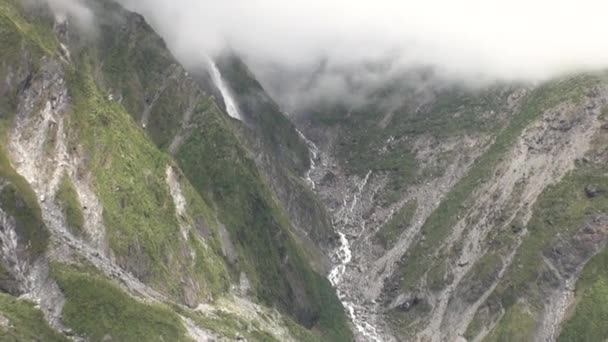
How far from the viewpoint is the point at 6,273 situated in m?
195

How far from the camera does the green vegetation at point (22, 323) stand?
178375mm

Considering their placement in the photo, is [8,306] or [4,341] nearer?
[4,341]

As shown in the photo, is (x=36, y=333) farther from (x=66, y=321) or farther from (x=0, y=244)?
(x=0, y=244)

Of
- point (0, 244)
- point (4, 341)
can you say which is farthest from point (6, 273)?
point (4, 341)

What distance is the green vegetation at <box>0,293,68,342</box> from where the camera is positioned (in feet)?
585

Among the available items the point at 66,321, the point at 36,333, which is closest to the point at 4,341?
the point at 36,333

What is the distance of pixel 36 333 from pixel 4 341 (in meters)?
11.9

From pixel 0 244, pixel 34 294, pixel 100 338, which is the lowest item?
pixel 100 338

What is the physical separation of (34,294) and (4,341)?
1043 inches

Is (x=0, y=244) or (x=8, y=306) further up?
(x=0, y=244)

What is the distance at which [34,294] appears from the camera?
654 feet

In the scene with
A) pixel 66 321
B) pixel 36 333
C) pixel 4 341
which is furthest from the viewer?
pixel 66 321

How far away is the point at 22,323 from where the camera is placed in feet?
604

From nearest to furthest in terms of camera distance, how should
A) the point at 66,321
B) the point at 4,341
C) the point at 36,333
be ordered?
1. the point at 4,341
2. the point at 36,333
3. the point at 66,321
